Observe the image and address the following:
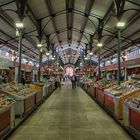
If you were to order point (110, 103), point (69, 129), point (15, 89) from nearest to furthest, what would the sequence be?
point (69, 129)
point (15, 89)
point (110, 103)

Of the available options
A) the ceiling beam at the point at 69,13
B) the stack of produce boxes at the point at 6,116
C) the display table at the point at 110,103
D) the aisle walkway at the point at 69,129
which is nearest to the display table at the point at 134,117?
the aisle walkway at the point at 69,129

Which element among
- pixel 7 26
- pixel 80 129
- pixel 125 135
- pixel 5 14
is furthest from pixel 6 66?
pixel 125 135

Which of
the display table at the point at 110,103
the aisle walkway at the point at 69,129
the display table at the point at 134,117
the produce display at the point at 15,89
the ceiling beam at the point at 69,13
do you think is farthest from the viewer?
the ceiling beam at the point at 69,13

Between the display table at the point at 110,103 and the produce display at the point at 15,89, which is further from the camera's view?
the display table at the point at 110,103

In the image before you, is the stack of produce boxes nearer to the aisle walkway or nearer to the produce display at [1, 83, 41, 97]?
the aisle walkway

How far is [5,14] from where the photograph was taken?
14.7 metres

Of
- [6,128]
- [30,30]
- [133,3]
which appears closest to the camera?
[6,128]

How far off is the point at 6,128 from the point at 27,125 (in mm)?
1613

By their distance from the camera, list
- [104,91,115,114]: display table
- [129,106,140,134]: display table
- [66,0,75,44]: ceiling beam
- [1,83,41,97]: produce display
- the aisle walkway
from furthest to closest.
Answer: [66,0,75,44]: ceiling beam
[104,91,115,114]: display table
[1,83,41,97]: produce display
the aisle walkway
[129,106,140,134]: display table

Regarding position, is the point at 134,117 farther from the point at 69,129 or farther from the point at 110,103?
the point at 110,103

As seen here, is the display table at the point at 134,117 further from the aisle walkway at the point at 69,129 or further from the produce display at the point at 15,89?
the produce display at the point at 15,89

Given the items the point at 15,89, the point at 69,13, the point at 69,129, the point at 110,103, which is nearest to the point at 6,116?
the point at 69,129

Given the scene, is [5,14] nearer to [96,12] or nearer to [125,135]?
[96,12]

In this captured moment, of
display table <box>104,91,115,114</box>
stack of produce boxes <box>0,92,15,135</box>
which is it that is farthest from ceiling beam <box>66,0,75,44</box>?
stack of produce boxes <box>0,92,15,135</box>
